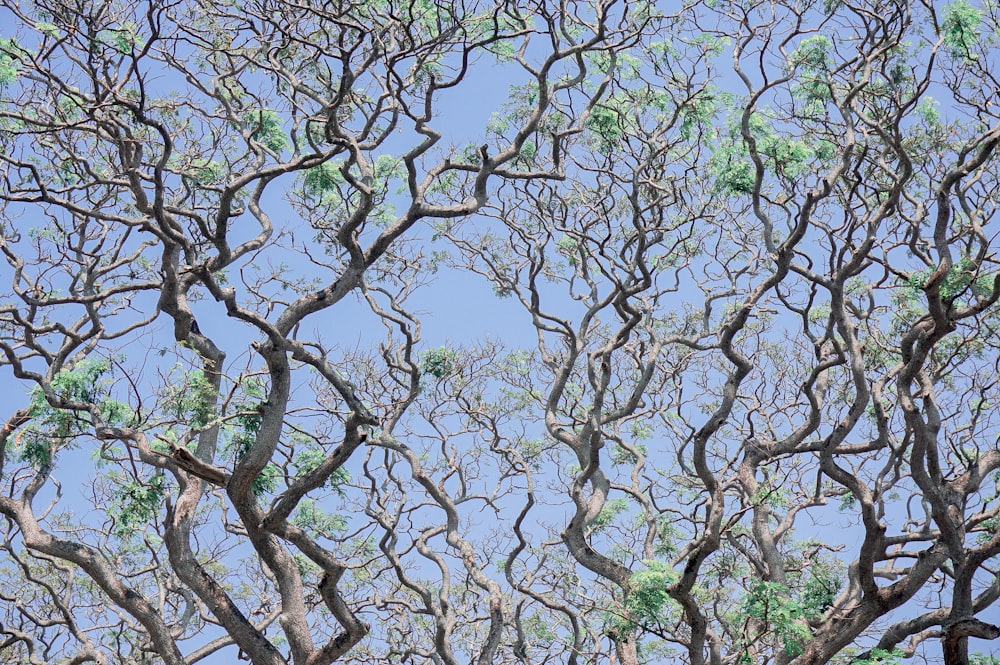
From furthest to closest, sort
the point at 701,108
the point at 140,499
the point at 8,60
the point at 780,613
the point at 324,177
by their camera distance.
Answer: the point at 701,108 < the point at 324,177 < the point at 140,499 < the point at 8,60 < the point at 780,613

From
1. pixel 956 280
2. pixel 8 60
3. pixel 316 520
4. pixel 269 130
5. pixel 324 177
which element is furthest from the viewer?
pixel 316 520

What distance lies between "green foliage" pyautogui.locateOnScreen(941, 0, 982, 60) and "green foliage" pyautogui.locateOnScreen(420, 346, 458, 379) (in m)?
6.25

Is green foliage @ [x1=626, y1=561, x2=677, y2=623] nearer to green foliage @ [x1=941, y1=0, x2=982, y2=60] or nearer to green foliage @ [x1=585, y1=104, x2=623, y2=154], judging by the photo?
green foliage @ [x1=585, y1=104, x2=623, y2=154]

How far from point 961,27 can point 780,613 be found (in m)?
5.77

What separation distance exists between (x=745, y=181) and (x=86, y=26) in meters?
6.56

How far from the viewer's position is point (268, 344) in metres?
9.23

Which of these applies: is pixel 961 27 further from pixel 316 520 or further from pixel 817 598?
pixel 316 520

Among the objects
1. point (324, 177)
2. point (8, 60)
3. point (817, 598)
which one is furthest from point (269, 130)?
point (817, 598)

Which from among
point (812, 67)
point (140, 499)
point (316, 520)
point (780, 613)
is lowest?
point (780, 613)

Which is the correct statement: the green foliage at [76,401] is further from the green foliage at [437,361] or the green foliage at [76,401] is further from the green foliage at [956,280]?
the green foliage at [956,280]

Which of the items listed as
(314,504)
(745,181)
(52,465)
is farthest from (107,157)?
(745,181)

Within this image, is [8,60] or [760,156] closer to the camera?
[8,60]

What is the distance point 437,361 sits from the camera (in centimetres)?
1273

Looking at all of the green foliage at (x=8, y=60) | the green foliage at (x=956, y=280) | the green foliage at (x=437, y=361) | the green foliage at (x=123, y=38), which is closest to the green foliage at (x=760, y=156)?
the green foliage at (x=956, y=280)
